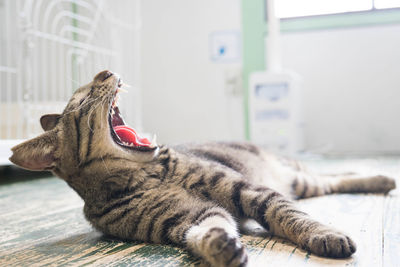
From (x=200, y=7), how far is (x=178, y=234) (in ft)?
10.5

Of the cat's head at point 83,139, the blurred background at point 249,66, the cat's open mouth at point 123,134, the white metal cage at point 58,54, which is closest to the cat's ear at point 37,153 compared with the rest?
the cat's head at point 83,139

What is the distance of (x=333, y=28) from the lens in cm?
357

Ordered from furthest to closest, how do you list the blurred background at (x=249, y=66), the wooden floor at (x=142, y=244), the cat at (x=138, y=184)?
the blurred background at (x=249, y=66) < the cat at (x=138, y=184) < the wooden floor at (x=142, y=244)

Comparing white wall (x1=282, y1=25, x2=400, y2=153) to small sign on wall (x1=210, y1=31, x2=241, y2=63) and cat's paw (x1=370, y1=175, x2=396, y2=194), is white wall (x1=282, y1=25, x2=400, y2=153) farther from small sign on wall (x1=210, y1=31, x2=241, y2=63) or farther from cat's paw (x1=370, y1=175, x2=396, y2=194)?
cat's paw (x1=370, y1=175, x2=396, y2=194)

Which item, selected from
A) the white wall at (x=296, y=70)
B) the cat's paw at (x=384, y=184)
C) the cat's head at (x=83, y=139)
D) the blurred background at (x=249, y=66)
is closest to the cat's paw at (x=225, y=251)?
the cat's head at (x=83, y=139)

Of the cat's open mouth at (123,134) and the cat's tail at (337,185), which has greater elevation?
the cat's open mouth at (123,134)

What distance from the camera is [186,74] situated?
3871mm

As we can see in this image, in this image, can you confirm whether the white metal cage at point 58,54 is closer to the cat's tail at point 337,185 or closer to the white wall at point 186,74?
the white wall at point 186,74

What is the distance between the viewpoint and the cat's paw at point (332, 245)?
2.56 ft

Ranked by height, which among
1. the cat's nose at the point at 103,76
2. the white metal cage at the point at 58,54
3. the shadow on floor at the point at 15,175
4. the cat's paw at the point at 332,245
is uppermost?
the white metal cage at the point at 58,54

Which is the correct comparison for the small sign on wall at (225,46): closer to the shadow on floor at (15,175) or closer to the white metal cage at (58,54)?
the white metal cage at (58,54)

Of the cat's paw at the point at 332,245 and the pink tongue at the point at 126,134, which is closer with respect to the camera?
the cat's paw at the point at 332,245

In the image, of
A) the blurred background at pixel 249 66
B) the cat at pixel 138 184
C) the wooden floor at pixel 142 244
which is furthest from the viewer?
the blurred background at pixel 249 66

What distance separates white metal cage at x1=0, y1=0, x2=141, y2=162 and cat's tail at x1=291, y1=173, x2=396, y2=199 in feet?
4.94
